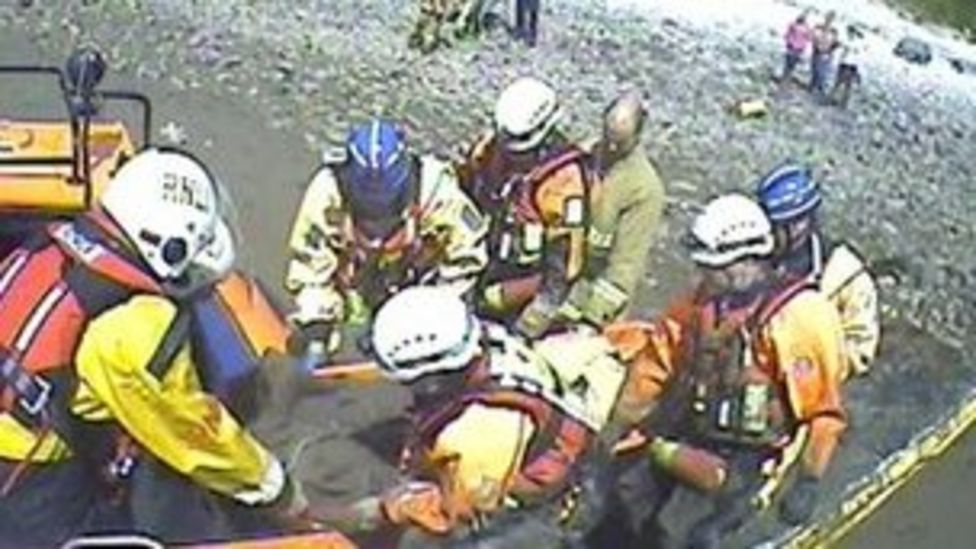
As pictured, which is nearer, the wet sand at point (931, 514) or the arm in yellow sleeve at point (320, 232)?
the arm in yellow sleeve at point (320, 232)

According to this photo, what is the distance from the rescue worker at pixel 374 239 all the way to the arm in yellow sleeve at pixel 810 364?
1.49 m

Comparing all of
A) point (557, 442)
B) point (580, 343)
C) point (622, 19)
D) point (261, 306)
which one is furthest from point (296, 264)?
point (622, 19)

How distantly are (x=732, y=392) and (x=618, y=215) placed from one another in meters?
1.54

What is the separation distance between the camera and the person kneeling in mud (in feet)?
26.2

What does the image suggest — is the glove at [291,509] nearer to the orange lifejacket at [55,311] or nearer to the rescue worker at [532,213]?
the orange lifejacket at [55,311]

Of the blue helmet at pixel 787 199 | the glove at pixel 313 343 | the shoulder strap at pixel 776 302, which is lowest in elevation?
the glove at pixel 313 343

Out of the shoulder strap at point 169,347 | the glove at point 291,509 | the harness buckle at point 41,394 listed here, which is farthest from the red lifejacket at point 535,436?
the harness buckle at point 41,394

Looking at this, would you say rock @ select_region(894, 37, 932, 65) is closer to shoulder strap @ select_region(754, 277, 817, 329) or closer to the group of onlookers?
the group of onlookers

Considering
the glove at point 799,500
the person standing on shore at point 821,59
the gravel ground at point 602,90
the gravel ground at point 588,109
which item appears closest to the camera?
the glove at point 799,500

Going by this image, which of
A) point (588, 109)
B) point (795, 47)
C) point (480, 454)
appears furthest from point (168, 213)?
point (795, 47)

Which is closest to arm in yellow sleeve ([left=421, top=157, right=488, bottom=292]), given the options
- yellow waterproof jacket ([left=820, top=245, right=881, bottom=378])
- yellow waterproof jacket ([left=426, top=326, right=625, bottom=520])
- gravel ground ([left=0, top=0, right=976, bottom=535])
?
yellow waterproof jacket ([left=426, top=326, right=625, bottom=520])

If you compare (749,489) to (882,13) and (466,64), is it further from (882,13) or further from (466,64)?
(882,13)

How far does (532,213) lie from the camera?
10.1m

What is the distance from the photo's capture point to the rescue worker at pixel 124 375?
7.48 meters
